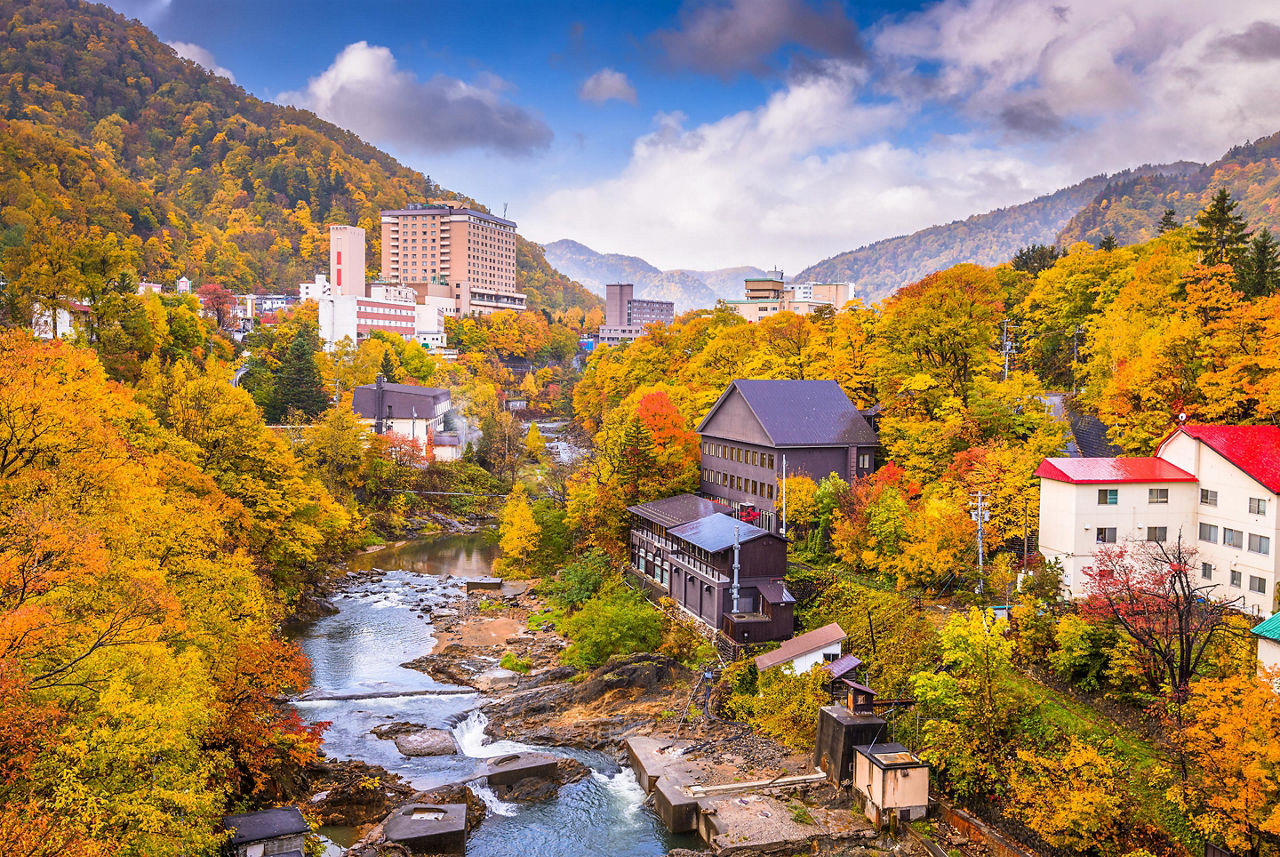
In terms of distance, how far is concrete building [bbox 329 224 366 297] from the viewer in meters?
109

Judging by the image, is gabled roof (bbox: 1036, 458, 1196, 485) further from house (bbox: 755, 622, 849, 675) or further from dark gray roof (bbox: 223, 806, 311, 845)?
dark gray roof (bbox: 223, 806, 311, 845)

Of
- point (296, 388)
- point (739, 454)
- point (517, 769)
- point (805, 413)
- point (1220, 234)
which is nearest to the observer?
point (517, 769)

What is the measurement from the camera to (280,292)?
114 m

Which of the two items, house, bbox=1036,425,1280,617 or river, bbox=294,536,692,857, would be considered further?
house, bbox=1036,425,1280,617

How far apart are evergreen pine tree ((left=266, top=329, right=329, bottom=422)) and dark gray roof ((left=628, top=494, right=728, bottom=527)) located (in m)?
33.8

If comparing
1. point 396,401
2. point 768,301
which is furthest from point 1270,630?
point 768,301

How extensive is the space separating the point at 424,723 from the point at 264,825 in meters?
8.77

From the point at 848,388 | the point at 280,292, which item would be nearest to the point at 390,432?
the point at 848,388

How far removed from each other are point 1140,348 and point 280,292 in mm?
108371

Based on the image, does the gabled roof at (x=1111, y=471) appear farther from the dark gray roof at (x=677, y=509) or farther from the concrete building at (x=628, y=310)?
the concrete building at (x=628, y=310)

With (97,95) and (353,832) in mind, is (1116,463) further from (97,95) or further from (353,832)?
(97,95)

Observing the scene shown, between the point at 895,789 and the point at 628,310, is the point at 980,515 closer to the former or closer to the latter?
the point at 895,789

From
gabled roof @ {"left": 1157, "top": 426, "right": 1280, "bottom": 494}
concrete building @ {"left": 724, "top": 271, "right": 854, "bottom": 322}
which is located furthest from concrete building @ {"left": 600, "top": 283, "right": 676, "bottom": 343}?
gabled roof @ {"left": 1157, "top": 426, "right": 1280, "bottom": 494}

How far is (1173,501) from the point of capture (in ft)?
78.3
